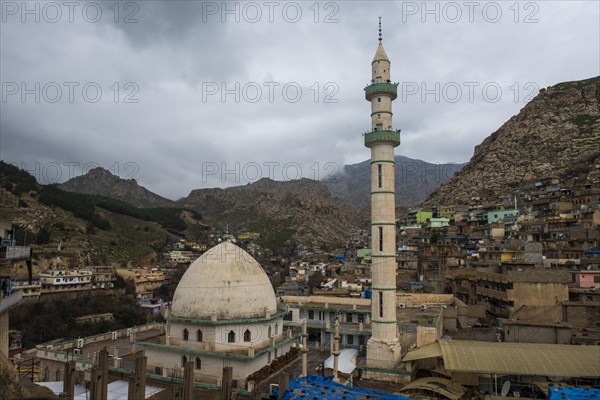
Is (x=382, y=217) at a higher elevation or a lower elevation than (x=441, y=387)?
higher

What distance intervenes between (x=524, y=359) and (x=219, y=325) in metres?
15.1

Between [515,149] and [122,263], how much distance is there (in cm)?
9610

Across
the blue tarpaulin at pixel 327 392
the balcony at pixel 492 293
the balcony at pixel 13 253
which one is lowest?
the blue tarpaulin at pixel 327 392

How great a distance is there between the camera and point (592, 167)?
74438 mm

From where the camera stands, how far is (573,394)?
17484 mm

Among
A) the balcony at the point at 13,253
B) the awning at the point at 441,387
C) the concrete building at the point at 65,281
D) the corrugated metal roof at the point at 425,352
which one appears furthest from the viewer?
the concrete building at the point at 65,281

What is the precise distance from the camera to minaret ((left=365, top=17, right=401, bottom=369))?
24.3 metres

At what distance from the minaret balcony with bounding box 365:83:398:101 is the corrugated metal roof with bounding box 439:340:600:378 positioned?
14.1m

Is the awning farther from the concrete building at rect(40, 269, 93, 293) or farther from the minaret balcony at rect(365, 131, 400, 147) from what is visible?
the concrete building at rect(40, 269, 93, 293)

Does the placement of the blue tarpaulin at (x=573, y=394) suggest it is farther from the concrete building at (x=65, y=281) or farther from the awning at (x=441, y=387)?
the concrete building at (x=65, y=281)

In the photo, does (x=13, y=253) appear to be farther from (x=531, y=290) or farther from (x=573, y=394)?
(x=531, y=290)

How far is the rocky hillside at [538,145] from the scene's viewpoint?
3672 inches

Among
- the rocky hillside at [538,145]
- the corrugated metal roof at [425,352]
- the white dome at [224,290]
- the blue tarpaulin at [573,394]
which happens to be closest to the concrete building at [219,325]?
the white dome at [224,290]

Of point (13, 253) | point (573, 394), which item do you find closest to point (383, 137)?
point (573, 394)
